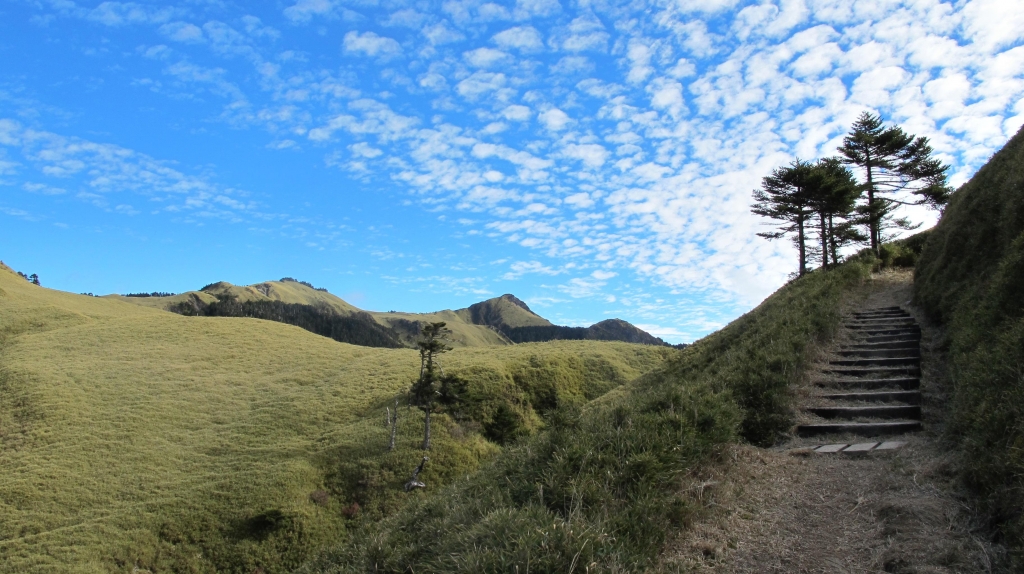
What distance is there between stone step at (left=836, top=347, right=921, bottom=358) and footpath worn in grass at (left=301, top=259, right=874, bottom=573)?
506cm

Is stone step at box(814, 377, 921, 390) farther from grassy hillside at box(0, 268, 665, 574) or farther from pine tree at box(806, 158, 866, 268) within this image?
grassy hillside at box(0, 268, 665, 574)

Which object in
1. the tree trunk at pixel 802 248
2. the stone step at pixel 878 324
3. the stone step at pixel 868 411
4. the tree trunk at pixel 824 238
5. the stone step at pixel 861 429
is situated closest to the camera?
the stone step at pixel 861 429

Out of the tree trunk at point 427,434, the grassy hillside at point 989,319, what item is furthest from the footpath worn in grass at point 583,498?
the tree trunk at point 427,434

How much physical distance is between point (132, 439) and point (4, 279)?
90.7m

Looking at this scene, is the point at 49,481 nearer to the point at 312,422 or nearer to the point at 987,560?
the point at 312,422

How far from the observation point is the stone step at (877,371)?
35.2 ft

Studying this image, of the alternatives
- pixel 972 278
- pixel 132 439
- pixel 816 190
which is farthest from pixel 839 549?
pixel 132 439

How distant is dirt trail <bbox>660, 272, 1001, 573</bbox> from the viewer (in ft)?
14.3

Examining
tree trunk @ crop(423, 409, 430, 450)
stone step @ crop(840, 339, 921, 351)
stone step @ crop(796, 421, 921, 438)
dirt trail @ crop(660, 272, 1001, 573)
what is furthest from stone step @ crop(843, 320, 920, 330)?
tree trunk @ crop(423, 409, 430, 450)

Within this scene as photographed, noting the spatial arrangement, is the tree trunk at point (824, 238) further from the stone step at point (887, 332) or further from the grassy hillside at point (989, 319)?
the stone step at point (887, 332)

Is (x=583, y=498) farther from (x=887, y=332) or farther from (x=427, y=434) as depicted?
(x=427, y=434)

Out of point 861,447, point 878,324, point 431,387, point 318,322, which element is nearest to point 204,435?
point 431,387

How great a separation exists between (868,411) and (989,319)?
2.41 m

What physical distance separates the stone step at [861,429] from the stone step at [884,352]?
4.45 m
